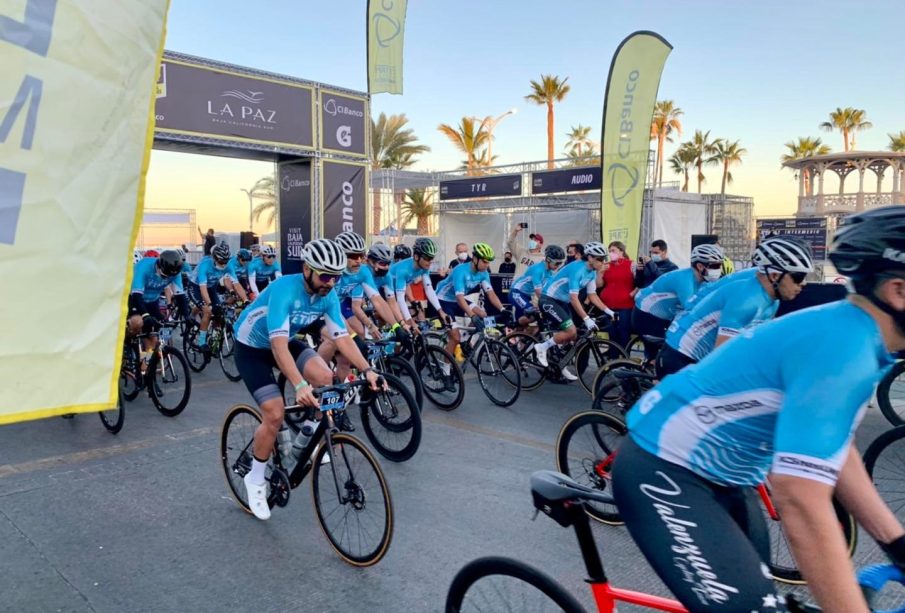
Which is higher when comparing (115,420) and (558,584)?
(558,584)

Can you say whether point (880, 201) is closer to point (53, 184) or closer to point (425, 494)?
point (425, 494)

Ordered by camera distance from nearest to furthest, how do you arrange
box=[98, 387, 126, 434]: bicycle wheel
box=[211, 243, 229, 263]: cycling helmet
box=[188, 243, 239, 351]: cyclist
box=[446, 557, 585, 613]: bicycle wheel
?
box=[446, 557, 585, 613]: bicycle wheel < box=[98, 387, 126, 434]: bicycle wheel < box=[188, 243, 239, 351]: cyclist < box=[211, 243, 229, 263]: cycling helmet

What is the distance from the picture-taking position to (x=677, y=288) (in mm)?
6797

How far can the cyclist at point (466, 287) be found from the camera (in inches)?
363

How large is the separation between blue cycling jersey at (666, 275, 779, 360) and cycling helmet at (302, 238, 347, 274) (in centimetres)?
262

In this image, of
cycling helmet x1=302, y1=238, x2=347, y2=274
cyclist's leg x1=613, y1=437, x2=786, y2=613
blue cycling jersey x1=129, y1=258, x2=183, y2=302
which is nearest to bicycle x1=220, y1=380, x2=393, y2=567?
cycling helmet x1=302, y1=238, x2=347, y2=274

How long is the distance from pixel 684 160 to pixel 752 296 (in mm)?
59913

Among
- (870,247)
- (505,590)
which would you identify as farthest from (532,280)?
(870,247)

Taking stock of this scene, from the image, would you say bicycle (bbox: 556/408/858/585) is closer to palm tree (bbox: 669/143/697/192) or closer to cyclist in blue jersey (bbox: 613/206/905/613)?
cyclist in blue jersey (bbox: 613/206/905/613)

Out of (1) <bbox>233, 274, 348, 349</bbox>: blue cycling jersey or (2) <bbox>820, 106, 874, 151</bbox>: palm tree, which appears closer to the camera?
(1) <bbox>233, 274, 348, 349</bbox>: blue cycling jersey

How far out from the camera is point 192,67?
43.0ft

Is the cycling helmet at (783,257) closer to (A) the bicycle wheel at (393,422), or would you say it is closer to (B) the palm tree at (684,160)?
(A) the bicycle wheel at (393,422)

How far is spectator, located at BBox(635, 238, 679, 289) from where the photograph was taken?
1096 centimetres

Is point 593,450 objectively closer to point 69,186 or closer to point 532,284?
point 69,186
